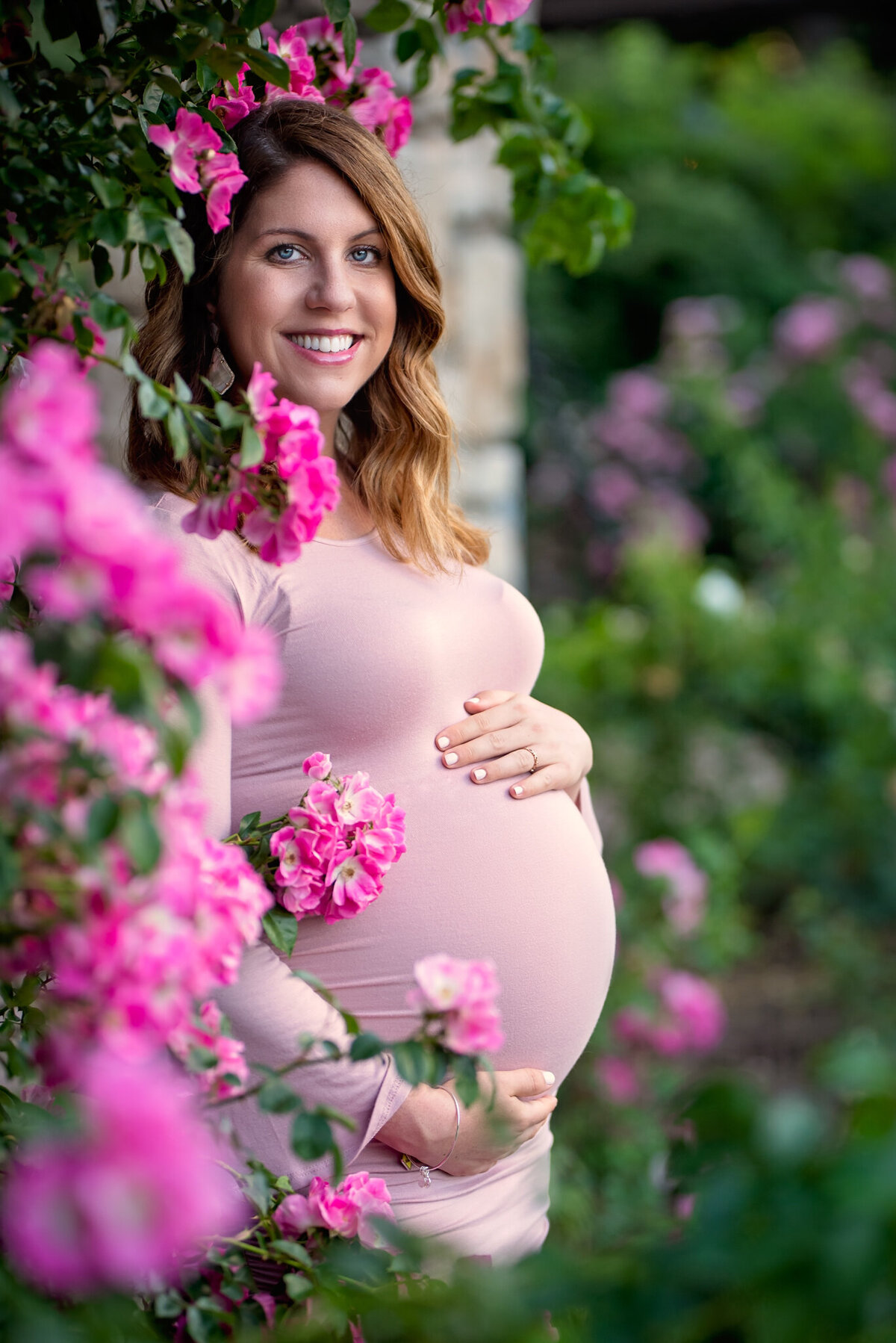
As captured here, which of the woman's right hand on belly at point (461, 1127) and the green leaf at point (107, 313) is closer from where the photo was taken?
the green leaf at point (107, 313)

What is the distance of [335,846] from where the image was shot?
3.85ft

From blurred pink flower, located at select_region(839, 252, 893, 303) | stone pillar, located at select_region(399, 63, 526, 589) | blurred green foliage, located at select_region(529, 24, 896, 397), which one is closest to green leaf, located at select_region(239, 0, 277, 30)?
stone pillar, located at select_region(399, 63, 526, 589)

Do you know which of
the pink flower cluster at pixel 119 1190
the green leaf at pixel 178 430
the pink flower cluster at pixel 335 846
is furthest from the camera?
the pink flower cluster at pixel 335 846

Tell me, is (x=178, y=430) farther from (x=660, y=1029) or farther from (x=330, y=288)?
(x=660, y=1029)

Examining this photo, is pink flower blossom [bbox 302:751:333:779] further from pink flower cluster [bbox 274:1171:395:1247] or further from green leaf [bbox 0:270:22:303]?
green leaf [bbox 0:270:22:303]

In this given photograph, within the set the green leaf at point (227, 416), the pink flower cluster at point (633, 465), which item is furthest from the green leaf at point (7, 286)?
the pink flower cluster at point (633, 465)

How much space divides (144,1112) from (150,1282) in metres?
0.47

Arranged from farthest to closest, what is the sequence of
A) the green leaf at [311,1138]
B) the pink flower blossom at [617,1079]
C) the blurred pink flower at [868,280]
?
the blurred pink flower at [868,280], the pink flower blossom at [617,1079], the green leaf at [311,1138]

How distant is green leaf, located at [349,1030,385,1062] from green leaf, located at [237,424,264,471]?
42 cm

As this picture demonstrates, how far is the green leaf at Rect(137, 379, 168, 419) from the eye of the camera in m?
0.87

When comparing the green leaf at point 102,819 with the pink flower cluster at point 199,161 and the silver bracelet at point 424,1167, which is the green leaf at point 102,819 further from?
the silver bracelet at point 424,1167

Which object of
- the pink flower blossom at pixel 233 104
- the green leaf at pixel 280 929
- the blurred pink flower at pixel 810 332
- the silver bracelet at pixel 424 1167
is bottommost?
the silver bracelet at pixel 424 1167

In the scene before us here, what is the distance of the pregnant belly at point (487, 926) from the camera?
1.33 meters

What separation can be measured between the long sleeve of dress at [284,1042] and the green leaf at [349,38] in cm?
73
